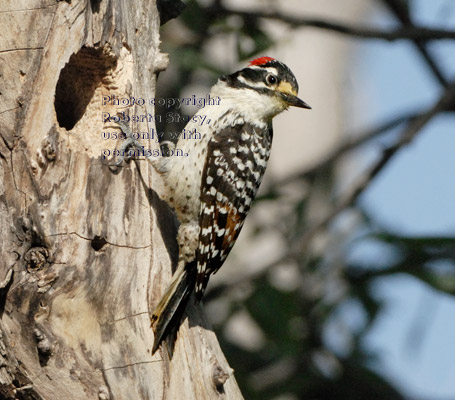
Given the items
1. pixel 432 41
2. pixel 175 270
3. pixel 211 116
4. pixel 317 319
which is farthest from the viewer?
pixel 317 319

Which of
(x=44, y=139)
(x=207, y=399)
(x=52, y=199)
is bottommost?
(x=207, y=399)

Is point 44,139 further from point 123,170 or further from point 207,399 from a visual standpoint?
point 207,399

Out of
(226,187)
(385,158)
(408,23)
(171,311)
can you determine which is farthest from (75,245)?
(408,23)

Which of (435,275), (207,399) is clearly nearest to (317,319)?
(435,275)

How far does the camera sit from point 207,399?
366 centimetres

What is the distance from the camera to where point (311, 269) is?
7.26 meters

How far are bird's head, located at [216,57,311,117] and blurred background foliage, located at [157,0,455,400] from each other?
1.07 meters

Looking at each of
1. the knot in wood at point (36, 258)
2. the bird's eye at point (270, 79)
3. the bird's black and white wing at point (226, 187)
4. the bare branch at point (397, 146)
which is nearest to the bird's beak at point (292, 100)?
the bird's eye at point (270, 79)

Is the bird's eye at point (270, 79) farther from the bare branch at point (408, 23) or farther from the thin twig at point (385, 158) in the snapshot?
the bare branch at point (408, 23)

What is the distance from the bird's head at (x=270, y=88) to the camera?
4.72m

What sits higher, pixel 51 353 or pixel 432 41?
pixel 432 41

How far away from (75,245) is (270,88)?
182cm

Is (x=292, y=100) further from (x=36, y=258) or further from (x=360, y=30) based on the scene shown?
(x=36, y=258)

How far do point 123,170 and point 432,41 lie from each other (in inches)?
129
